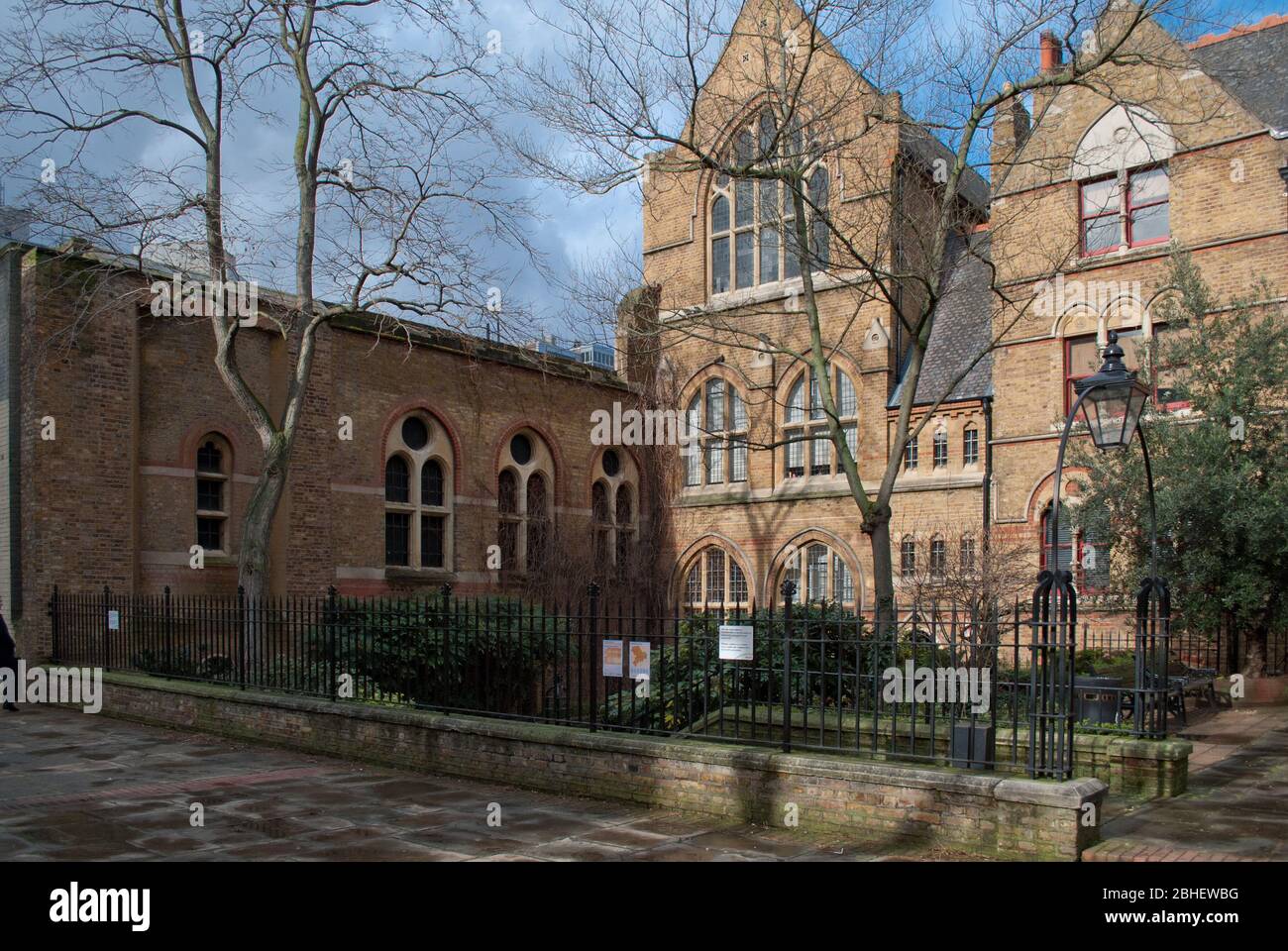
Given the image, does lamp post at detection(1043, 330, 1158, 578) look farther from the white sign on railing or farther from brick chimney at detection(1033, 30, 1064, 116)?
brick chimney at detection(1033, 30, 1064, 116)

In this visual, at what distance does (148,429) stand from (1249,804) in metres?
17.4

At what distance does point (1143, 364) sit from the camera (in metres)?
18.3

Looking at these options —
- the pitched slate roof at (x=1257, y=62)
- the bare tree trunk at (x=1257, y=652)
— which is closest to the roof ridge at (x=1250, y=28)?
the pitched slate roof at (x=1257, y=62)

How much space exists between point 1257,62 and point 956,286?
289 inches

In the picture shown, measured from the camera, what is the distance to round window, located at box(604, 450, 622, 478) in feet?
95.1

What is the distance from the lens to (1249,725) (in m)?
14.0

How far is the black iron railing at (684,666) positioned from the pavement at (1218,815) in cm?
71

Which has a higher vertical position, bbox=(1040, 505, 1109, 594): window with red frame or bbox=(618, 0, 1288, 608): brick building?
bbox=(618, 0, 1288, 608): brick building

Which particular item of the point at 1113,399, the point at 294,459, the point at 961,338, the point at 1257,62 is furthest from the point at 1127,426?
the point at 294,459

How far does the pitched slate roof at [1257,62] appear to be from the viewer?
62.2 ft

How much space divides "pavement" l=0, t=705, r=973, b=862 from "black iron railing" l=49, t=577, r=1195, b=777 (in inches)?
36.7

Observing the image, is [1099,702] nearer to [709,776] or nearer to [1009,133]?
[709,776]

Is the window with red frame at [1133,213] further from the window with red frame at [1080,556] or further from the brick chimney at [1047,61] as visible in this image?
the window with red frame at [1080,556]

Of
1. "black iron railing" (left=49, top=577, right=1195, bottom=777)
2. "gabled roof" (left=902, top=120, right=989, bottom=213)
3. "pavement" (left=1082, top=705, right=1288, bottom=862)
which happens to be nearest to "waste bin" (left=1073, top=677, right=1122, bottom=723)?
"black iron railing" (left=49, top=577, right=1195, bottom=777)
